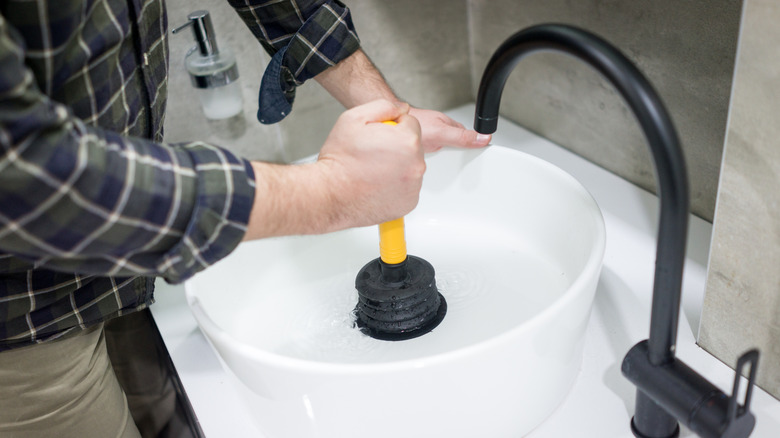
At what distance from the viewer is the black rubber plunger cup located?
2.00ft

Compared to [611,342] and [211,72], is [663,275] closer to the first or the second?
[611,342]

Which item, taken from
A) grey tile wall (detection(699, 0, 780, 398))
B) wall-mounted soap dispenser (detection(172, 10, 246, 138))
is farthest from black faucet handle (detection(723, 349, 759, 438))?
wall-mounted soap dispenser (detection(172, 10, 246, 138))

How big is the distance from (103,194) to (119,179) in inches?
0.5

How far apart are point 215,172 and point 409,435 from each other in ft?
0.82

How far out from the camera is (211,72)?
2.77 ft

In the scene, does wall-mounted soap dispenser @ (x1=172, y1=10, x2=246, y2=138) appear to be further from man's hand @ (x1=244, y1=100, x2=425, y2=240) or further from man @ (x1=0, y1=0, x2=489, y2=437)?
man's hand @ (x1=244, y1=100, x2=425, y2=240)

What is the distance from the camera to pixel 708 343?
62cm

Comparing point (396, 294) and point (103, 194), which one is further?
point (396, 294)

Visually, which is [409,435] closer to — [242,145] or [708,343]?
[708,343]

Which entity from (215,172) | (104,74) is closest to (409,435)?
(215,172)

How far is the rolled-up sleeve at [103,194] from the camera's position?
0.39 meters

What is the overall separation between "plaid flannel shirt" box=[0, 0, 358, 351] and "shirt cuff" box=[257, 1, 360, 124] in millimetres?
156

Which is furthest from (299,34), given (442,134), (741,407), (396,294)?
(741,407)

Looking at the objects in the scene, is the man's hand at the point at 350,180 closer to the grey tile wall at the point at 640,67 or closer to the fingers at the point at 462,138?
the fingers at the point at 462,138
